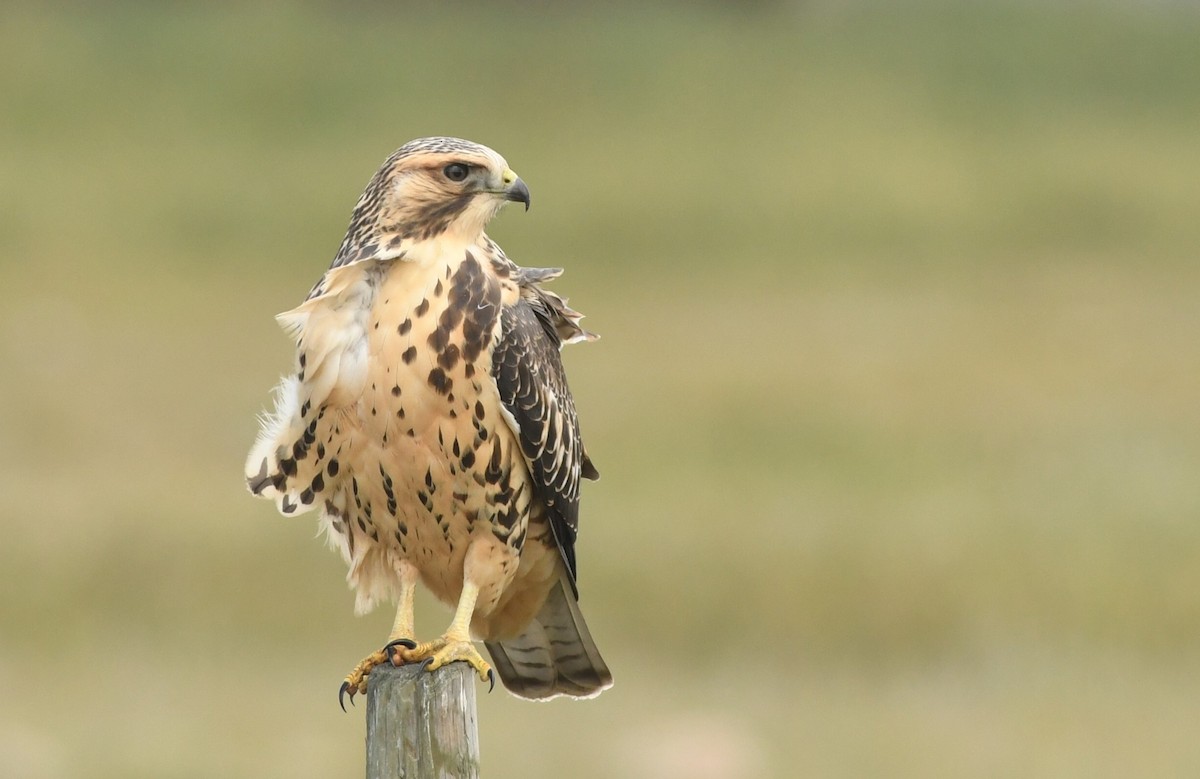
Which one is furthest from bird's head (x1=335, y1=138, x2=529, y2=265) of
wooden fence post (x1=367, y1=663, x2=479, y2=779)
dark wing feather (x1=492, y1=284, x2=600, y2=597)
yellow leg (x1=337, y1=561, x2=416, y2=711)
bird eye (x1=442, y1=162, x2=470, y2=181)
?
wooden fence post (x1=367, y1=663, x2=479, y2=779)

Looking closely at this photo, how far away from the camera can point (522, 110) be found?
26.4m

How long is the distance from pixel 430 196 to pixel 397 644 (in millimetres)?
969

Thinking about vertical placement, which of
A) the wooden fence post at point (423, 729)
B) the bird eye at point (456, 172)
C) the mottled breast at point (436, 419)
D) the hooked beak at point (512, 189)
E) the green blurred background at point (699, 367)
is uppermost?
the green blurred background at point (699, 367)

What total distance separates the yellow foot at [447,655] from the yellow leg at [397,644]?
25 mm

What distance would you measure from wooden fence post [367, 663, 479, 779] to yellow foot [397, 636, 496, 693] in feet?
0.74

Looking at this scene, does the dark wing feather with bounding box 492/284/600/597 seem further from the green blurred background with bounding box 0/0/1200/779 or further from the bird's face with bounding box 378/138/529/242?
the green blurred background with bounding box 0/0/1200/779

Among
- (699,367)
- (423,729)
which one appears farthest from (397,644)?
(699,367)

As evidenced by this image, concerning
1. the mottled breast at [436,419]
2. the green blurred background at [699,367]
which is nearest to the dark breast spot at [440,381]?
the mottled breast at [436,419]

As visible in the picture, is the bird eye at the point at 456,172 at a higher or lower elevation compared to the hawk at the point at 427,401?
higher

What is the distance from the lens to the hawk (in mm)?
A: 4887

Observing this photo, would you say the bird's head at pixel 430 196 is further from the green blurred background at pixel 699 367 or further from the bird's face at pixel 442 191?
the green blurred background at pixel 699 367

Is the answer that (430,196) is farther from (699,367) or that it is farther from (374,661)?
(699,367)

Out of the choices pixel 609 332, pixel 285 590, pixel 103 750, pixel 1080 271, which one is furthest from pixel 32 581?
pixel 1080 271

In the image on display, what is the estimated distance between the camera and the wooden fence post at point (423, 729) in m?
4.30
